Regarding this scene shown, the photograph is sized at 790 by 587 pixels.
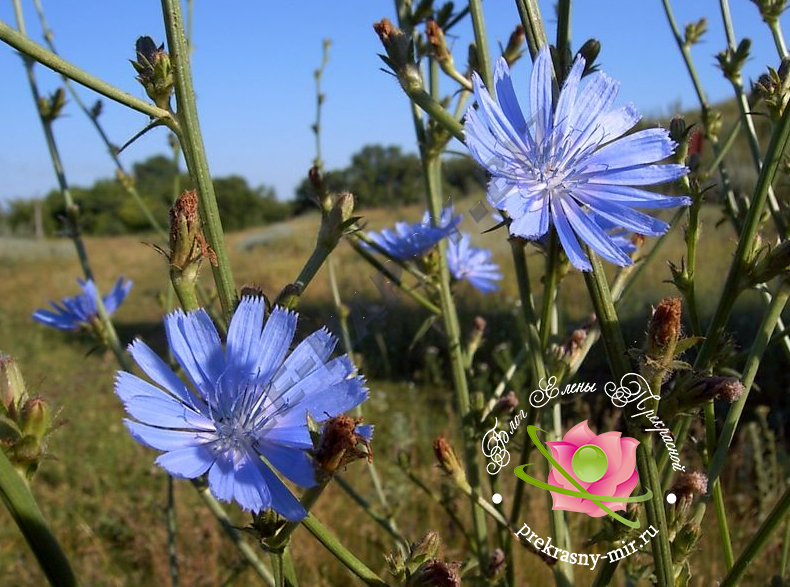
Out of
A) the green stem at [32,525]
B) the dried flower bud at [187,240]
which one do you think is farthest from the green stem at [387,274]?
the green stem at [32,525]

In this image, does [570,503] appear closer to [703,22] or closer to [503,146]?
[503,146]

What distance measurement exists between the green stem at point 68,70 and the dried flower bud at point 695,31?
1958 mm

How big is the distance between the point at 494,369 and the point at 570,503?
20.3 feet

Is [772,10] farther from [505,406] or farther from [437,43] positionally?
[505,406]

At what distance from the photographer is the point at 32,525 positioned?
2.68ft

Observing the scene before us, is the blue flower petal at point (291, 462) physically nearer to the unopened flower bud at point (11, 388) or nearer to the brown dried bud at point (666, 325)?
the unopened flower bud at point (11, 388)

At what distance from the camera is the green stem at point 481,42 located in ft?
4.06

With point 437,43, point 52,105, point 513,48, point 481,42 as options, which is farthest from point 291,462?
point 52,105

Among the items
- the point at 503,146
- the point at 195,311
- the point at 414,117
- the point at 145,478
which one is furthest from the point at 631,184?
the point at 145,478

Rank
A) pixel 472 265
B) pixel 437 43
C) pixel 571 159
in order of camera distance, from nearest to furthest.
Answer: pixel 571 159 → pixel 437 43 → pixel 472 265

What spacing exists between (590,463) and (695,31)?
181 centimetres

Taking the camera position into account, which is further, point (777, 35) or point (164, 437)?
point (777, 35)

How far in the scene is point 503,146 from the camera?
103cm

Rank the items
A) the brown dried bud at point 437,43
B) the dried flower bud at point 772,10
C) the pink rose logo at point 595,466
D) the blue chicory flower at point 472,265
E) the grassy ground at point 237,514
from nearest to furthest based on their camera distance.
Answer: the pink rose logo at point 595,466, the brown dried bud at point 437,43, the dried flower bud at point 772,10, the blue chicory flower at point 472,265, the grassy ground at point 237,514
